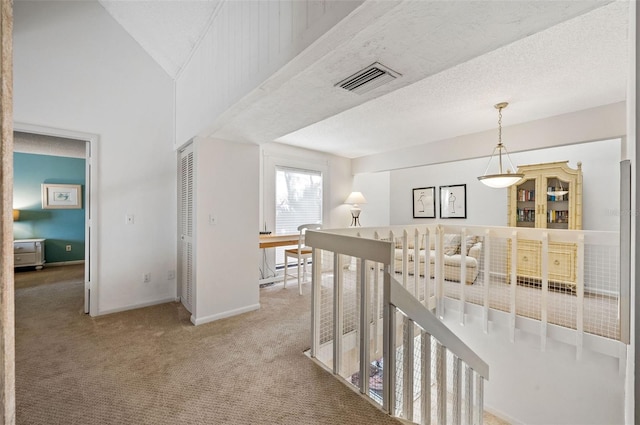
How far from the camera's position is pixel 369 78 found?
1.62 metres

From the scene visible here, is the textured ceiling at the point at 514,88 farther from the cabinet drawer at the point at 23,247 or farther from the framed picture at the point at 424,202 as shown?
the cabinet drawer at the point at 23,247

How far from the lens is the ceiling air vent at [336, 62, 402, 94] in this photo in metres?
1.53

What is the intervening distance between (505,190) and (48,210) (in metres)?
8.64

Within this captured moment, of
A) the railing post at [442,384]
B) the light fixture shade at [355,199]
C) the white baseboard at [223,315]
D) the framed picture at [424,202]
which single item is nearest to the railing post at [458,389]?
the railing post at [442,384]

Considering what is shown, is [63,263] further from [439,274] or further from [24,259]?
[439,274]

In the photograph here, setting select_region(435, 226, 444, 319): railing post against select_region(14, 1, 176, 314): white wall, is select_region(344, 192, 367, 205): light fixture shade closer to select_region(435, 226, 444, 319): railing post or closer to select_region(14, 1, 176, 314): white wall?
select_region(435, 226, 444, 319): railing post

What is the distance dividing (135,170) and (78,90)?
Result: 36.3 inches

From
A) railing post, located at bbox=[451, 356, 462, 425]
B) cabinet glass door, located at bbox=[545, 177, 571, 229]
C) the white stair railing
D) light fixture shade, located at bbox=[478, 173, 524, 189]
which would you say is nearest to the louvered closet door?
the white stair railing

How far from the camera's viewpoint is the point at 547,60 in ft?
7.07

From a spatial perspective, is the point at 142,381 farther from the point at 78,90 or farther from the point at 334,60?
the point at 78,90

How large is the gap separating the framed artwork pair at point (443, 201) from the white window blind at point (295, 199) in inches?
84.7

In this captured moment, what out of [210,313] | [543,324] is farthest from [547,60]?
[210,313]

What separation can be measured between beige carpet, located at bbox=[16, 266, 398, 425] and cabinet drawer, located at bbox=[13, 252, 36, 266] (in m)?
2.72

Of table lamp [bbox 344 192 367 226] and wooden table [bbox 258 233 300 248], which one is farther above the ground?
table lamp [bbox 344 192 367 226]
